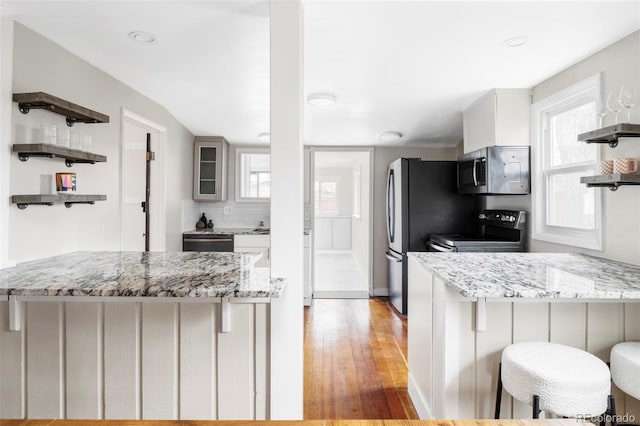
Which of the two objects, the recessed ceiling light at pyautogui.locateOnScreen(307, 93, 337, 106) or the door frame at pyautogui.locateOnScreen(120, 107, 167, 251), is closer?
the recessed ceiling light at pyautogui.locateOnScreen(307, 93, 337, 106)

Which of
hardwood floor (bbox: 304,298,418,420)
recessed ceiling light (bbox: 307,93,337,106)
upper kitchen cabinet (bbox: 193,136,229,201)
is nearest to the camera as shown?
hardwood floor (bbox: 304,298,418,420)

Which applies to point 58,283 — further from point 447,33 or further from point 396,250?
point 396,250

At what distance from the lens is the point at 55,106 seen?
2.03 meters

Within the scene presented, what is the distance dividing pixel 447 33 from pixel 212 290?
76.0 inches

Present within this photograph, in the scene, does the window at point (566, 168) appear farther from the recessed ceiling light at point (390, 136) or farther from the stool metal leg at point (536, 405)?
the recessed ceiling light at point (390, 136)

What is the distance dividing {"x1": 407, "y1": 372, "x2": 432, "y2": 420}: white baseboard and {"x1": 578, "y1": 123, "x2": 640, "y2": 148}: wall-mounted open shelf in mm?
1775

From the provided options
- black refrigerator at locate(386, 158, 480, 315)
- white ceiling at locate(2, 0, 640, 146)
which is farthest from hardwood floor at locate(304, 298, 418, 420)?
white ceiling at locate(2, 0, 640, 146)

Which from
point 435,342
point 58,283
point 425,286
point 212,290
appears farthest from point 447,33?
point 58,283

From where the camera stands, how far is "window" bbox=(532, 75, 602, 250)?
243cm

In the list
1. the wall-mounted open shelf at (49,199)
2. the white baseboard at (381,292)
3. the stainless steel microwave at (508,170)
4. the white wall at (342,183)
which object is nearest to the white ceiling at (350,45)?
the stainless steel microwave at (508,170)

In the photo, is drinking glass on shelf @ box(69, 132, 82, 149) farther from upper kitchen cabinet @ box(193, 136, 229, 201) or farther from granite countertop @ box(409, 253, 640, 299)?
upper kitchen cabinet @ box(193, 136, 229, 201)

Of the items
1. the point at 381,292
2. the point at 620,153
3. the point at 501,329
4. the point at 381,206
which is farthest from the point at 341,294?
the point at 620,153

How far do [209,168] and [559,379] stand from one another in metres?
4.23

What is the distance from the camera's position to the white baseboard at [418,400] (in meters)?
2.04
